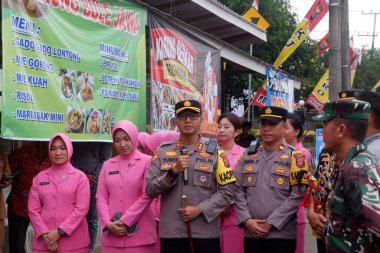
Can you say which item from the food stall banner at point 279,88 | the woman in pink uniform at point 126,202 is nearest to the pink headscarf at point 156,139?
the woman in pink uniform at point 126,202

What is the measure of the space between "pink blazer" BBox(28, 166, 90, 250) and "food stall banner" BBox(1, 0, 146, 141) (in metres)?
0.50

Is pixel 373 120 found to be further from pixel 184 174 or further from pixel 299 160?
pixel 184 174

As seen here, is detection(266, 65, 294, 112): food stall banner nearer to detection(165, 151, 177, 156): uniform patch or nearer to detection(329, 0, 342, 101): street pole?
detection(329, 0, 342, 101): street pole

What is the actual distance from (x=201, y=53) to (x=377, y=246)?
6231 mm

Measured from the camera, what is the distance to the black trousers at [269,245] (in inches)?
182

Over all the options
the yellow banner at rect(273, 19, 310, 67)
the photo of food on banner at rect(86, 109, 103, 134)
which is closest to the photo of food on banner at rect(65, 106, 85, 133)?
the photo of food on banner at rect(86, 109, 103, 134)

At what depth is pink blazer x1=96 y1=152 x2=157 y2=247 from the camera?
469 cm

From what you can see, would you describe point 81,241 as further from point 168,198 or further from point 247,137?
point 247,137

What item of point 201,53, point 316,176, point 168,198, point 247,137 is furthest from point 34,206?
point 247,137

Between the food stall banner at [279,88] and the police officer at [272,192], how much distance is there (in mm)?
7100

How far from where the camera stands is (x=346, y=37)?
11141 millimetres

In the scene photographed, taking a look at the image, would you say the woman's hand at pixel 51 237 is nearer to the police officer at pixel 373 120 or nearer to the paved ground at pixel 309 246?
the paved ground at pixel 309 246

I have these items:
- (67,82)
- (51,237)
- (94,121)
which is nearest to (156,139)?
(94,121)

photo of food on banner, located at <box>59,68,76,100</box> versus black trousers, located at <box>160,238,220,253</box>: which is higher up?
photo of food on banner, located at <box>59,68,76,100</box>
